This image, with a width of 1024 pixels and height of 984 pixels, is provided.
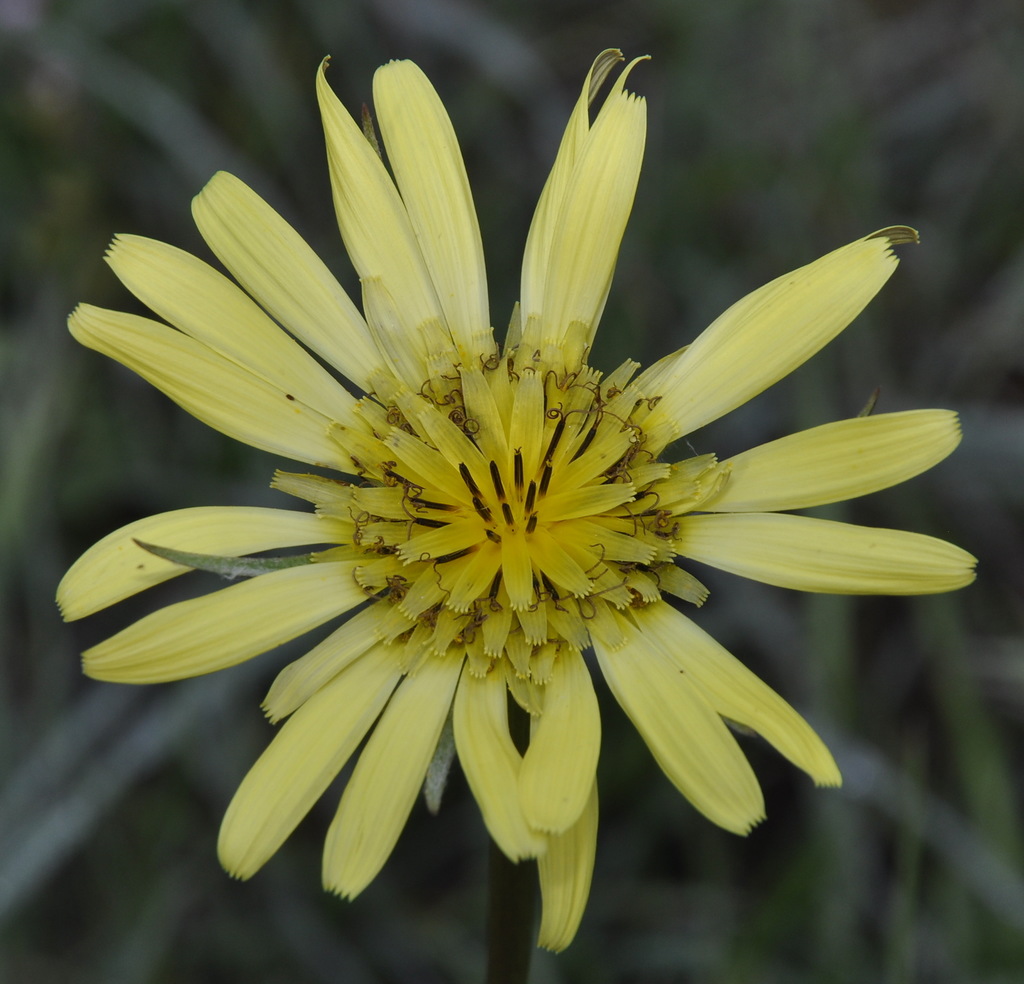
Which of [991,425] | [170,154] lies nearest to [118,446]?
[170,154]

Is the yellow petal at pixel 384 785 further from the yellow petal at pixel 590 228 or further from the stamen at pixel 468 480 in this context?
the yellow petal at pixel 590 228

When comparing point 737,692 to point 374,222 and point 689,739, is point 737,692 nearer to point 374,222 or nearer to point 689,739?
point 689,739

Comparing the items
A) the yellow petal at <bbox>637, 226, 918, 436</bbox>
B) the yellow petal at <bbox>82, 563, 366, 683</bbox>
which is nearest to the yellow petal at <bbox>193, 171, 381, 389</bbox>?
the yellow petal at <bbox>82, 563, 366, 683</bbox>

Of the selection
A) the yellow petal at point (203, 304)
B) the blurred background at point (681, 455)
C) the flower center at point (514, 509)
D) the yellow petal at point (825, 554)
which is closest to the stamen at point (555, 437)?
the flower center at point (514, 509)

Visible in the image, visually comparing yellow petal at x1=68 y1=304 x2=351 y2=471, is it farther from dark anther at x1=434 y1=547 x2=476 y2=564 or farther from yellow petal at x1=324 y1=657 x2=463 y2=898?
yellow petal at x1=324 y1=657 x2=463 y2=898

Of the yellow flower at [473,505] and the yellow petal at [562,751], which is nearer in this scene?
the yellow petal at [562,751]
